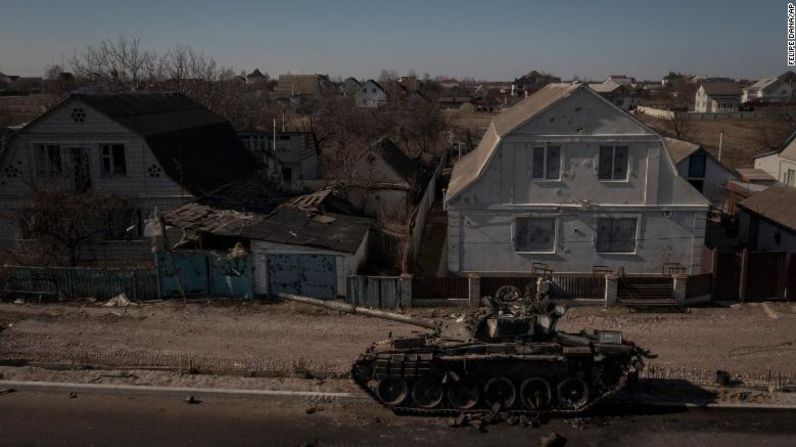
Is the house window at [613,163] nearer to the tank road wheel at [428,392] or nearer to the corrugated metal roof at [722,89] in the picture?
the tank road wheel at [428,392]

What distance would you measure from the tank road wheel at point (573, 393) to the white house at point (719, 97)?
9694cm

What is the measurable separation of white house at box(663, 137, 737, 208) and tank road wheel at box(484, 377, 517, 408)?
2549cm

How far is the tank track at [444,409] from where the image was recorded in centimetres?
1477

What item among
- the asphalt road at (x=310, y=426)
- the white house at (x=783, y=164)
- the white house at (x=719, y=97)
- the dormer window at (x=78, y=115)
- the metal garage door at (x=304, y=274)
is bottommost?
the asphalt road at (x=310, y=426)

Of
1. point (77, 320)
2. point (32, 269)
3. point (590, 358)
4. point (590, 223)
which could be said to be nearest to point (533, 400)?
point (590, 358)

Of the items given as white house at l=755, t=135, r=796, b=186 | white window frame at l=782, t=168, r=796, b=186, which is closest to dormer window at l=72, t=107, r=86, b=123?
white window frame at l=782, t=168, r=796, b=186

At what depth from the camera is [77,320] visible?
2094 centimetres

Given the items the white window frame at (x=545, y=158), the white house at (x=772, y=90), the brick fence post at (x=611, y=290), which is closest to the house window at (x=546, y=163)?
the white window frame at (x=545, y=158)

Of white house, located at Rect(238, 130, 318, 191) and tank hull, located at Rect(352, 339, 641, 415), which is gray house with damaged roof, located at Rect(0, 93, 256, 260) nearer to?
white house, located at Rect(238, 130, 318, 191)

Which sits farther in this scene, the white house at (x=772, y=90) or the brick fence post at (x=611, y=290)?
the white house at (x=772, y=90)

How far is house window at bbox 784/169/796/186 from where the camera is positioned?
1478 inches

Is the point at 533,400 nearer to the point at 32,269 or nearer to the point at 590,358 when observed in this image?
the point at 590,358

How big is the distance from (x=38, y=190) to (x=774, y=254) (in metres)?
24.3

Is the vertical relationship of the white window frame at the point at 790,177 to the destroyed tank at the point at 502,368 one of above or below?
above
